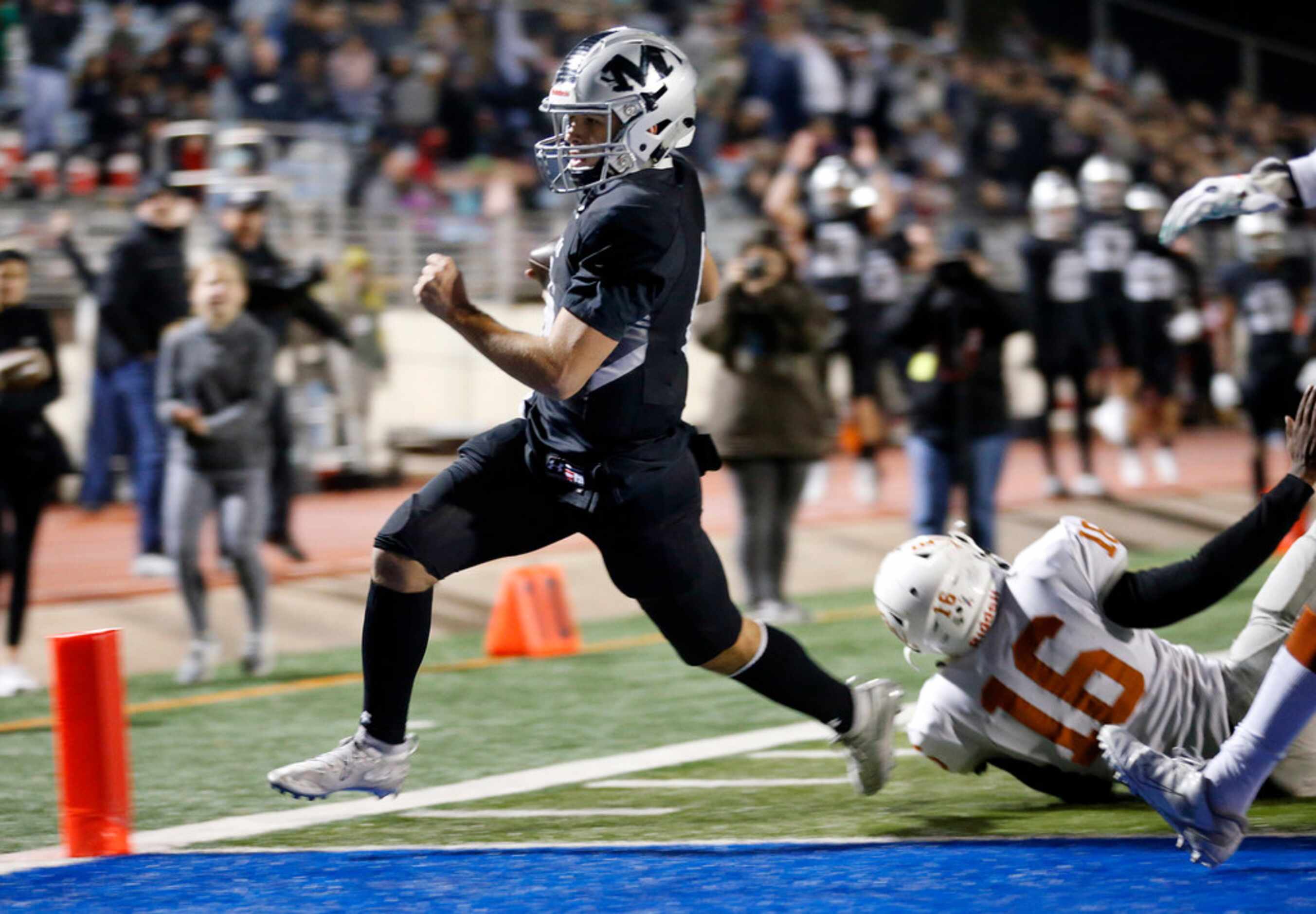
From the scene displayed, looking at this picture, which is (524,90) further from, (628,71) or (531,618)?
(628,71)

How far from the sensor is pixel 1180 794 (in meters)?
3.98

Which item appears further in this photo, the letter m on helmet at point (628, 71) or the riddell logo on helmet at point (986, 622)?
the riddell logo on helmet at point (986, 622)

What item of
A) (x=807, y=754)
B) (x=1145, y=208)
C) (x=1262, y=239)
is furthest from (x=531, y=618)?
(x=1145, y=208)

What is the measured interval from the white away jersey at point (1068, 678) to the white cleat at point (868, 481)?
26.8ft

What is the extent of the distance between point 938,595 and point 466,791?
1.75 meters

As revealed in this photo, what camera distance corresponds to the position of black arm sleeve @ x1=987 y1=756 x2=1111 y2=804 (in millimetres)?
4824

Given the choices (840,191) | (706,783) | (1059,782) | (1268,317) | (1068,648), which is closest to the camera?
(1068,648)

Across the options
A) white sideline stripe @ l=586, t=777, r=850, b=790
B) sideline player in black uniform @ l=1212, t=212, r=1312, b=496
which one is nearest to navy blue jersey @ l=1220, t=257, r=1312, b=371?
sideline player in black uniform @ l=1212, t=212, r=1312, b=496

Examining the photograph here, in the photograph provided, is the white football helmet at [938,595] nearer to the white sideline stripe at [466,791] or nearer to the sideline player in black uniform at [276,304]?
the white sideline stripe at [466,791]

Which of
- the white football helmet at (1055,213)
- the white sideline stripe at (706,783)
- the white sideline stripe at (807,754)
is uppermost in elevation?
the white football helmet at (1055,213)

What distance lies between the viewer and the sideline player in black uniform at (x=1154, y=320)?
14.0 metres

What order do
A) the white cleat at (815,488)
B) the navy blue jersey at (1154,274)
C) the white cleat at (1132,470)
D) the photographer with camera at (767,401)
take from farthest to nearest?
the white cleat at (1132,470)
the navy blue jersey at (1154,274)
the white cleat at (815,488)
the photographer with camera at (767,401)

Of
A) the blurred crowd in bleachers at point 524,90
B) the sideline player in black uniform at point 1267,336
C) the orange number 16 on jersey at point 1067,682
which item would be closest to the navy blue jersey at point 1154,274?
the sideline player in black uniform at point 1267,336

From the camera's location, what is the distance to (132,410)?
997cm
